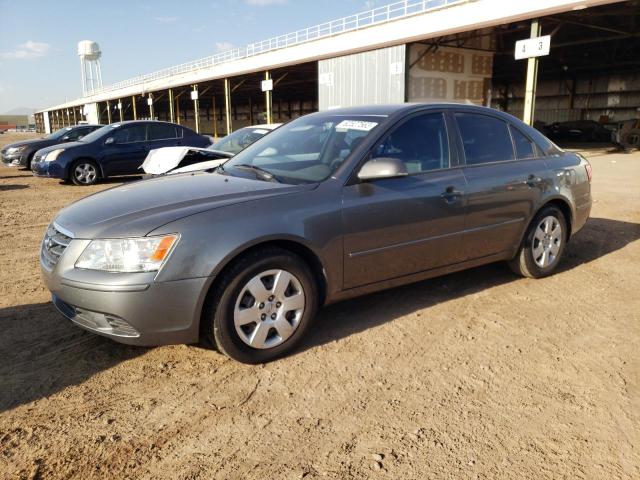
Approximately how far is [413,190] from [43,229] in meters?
5.46

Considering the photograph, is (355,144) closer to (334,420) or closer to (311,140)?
(311,140)

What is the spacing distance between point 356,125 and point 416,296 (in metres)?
1.51

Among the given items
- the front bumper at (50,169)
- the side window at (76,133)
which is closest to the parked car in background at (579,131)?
the side window at (76,133)

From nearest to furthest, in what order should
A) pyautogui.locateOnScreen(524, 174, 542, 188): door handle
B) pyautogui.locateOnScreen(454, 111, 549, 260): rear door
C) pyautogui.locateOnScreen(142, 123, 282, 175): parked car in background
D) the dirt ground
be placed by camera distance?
the dirt ground < pyautogui.locateOnScreen(454, 111, 549, 260): rear door < pyautogui.locateOnScreen(524, 174, 542, 188): door handle < pyautogui.locateOnScreen(142, 123, 282, 175): parked car in background

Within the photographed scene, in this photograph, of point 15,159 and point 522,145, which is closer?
point 522,145

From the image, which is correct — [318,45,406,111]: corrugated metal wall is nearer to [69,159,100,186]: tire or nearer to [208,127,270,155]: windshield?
[208,127,270,155]: windshield

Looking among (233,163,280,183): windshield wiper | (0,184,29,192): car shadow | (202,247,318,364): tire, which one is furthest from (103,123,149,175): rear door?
(202,247,318,364): tire

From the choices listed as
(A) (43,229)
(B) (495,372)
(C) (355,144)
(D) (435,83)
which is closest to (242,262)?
(C) (355,144)

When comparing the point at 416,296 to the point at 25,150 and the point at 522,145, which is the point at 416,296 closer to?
the point at 522,145

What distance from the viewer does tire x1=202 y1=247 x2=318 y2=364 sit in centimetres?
290

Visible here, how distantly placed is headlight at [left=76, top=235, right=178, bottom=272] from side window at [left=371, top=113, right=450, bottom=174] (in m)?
1.56

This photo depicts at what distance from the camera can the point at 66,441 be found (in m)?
2.35

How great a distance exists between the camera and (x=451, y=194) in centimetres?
381

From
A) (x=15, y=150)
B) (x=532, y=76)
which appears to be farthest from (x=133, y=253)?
(x=532, y=76)
